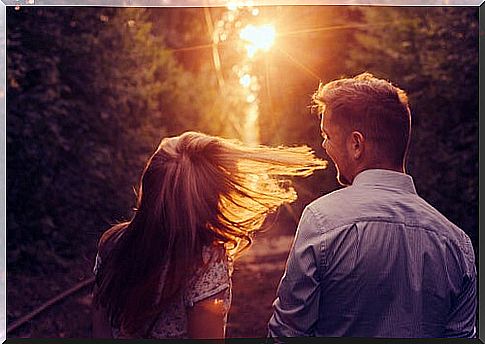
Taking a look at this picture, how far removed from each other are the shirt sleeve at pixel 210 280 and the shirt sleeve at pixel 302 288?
11.0 inches

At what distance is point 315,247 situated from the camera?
3.23 metres

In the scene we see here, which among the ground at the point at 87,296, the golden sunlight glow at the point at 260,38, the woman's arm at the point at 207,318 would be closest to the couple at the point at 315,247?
the woman's arm at the point at 207,318

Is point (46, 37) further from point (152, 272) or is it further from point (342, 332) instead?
point (342, 332)

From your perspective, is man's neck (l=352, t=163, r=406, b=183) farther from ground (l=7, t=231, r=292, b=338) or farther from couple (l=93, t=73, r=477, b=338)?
ground (l=7, t=231, r=292, b=338)

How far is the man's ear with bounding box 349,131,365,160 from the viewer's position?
139 inches

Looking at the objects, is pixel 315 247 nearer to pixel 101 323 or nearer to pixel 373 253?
pixel 373 253

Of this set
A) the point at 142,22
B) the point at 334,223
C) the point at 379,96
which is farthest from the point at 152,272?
the point at 142,22

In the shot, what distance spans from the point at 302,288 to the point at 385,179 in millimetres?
597

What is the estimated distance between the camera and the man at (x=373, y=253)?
329 cm

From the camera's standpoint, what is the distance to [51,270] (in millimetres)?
4332

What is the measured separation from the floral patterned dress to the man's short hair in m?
0.84

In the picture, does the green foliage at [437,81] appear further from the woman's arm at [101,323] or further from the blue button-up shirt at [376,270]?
the woman's arm at [101,323]

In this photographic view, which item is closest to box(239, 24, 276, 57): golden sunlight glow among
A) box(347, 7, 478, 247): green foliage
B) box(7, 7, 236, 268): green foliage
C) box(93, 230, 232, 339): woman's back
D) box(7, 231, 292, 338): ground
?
box(7, 7, 236, 268): green foliage

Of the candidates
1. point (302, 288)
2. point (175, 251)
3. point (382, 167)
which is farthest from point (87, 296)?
point (382, 167)
